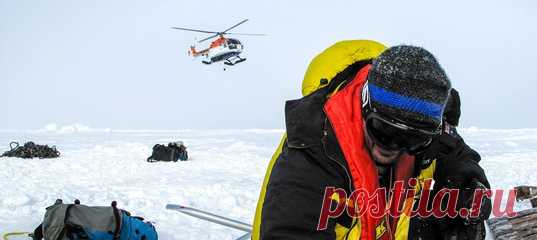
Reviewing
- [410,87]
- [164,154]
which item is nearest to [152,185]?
[164,154]

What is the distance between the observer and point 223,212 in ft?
23.4

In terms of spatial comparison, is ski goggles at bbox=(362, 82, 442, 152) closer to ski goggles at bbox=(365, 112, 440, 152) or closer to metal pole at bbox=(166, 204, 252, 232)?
ski goggles at bbox=(365, 112, 440, 152)

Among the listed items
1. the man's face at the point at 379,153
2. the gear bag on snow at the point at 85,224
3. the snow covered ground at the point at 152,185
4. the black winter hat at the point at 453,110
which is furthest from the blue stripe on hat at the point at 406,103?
the snow covered ground at the point at 152,185

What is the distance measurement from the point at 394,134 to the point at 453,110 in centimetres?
85

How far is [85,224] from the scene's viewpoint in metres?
4.44

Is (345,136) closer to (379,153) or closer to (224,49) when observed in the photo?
(379,153)

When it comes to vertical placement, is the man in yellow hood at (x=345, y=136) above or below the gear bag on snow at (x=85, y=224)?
above

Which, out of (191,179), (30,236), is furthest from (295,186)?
(191,179)

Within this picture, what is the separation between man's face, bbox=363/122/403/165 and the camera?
173 cm

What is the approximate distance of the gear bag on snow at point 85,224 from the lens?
14.2ft

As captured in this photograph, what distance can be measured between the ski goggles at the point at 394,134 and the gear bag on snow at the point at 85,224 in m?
3.60

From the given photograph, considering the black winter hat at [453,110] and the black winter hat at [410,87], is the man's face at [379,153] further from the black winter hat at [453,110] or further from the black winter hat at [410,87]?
the black winter hat at [453,110]

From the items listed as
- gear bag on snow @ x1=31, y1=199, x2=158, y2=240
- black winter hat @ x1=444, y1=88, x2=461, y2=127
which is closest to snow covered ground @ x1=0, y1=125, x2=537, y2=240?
gear bag on snow @ x1=31, y1=199, x2=158, y2=240

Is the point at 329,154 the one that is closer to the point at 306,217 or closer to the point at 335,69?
the point at 306,217
